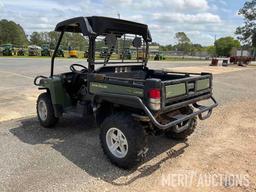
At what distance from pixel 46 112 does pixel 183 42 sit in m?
80.5

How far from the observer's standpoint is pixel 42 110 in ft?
20.1

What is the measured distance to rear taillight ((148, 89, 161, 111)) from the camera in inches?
152

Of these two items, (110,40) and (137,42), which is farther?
(137,42)

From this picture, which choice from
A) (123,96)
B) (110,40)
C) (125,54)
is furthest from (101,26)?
(123,96)

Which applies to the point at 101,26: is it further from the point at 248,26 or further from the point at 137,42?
the point at 248,26

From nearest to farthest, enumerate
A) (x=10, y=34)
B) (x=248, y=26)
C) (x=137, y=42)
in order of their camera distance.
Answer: (x=137, y=42), (x=248, y=26), (x=10, y=34)

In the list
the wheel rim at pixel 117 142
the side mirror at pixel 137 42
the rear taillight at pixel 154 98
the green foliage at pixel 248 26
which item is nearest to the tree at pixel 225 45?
the green foliage at pixel 248 26

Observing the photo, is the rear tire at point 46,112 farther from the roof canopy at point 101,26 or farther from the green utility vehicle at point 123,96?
the roof canopy at point 101,26

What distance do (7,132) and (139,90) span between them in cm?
315

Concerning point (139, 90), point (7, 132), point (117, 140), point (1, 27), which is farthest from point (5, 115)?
point (1, 27)

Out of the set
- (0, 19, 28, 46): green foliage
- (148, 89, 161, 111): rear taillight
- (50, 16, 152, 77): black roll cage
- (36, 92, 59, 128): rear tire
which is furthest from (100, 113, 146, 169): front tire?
(0, 19, 28, 46): green foliage

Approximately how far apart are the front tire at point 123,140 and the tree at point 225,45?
292ft

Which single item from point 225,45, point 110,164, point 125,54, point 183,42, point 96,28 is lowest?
point 110,164

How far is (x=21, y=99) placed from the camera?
29.3 feet
